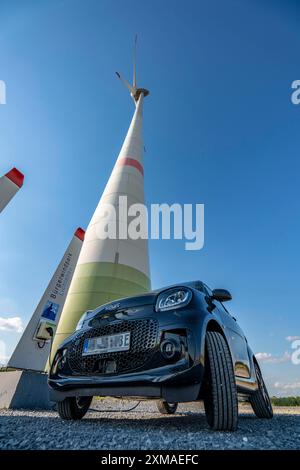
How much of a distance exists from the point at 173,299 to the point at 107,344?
69cm

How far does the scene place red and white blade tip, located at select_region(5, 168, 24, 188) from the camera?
8062 mm

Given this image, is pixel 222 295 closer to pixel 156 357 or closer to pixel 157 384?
pixel 156 357

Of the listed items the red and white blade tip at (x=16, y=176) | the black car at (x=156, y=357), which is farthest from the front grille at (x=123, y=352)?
the red and white blade tip at (x=16, y=176)

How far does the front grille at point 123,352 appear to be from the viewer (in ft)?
7.23

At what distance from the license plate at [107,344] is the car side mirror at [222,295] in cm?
124

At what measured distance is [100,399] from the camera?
28.6 ft

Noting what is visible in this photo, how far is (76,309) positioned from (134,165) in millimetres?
7992

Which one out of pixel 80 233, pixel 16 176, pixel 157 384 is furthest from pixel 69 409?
pixel 80 233

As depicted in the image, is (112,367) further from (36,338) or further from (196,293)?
(36,338)

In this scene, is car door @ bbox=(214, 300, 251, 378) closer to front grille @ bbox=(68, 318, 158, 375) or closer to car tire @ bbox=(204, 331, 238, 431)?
car tire @ bbox=(204, 331, 238, 431)

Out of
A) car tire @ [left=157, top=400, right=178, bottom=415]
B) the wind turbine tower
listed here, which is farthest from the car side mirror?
the wind turbine tower

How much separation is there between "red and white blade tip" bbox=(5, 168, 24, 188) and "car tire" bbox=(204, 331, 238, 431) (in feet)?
25.1

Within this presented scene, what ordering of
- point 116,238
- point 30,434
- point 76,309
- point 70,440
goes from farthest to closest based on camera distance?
point 116,238, point 76,309, point 30,434, point 70,440
